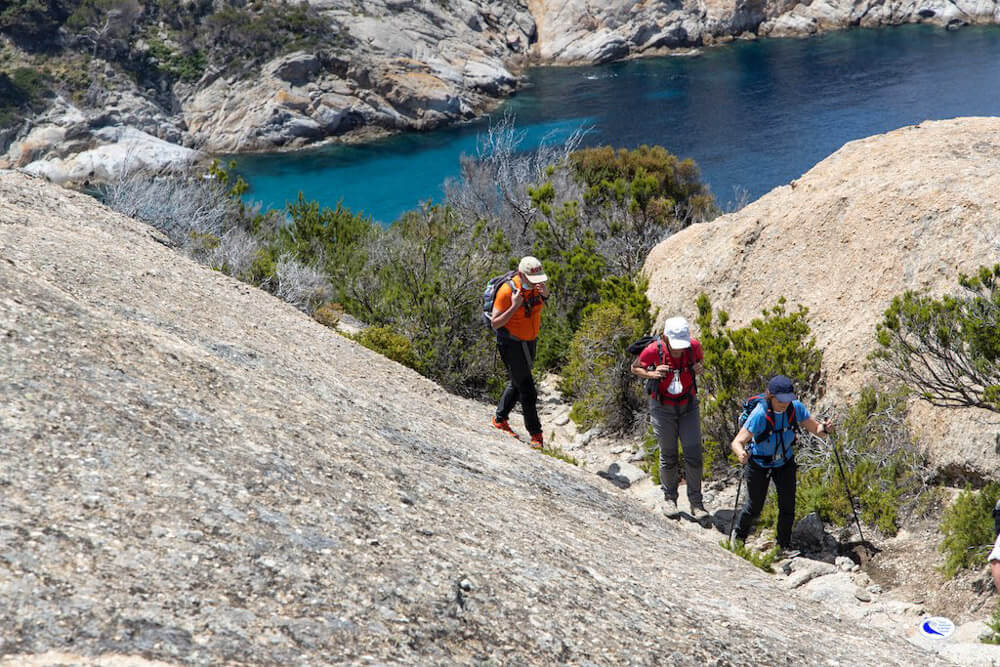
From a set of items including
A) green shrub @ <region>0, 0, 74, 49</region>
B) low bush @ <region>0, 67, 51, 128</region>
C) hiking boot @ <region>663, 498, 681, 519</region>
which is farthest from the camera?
green shrub @ <region>0, 0, 74, 49</region>

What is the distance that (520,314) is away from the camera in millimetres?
7770

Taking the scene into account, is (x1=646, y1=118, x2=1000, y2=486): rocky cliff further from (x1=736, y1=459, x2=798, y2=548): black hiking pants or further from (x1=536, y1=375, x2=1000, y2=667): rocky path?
(x1=736, y1=459, x2=798, y2=548): black hiking pants

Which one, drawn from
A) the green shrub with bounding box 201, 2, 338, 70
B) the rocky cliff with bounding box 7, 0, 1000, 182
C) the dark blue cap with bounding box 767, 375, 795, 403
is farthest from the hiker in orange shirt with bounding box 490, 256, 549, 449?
the green shrub with bounding box 201, 2, 338, 70

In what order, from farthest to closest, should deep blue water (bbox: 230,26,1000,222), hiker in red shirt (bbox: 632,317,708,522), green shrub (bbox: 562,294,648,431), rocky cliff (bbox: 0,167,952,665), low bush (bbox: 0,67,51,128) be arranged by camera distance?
1. low bush (bbox: 0,67,51,128)
2. deep blue water (bbox: 230,26,1000,222)
3. green shrub (bbox: 562,294,648,431)
4. hiker in red shirt (bbox: 632,317,708,522)
5. rocky cliff (bbox: 0,167,952,665)

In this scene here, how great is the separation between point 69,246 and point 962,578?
26.8ft

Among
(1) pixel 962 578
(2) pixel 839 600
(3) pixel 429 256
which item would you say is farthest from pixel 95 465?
(3) pixel 429 256

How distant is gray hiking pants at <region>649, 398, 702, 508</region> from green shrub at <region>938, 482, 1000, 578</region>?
1996 millimetres

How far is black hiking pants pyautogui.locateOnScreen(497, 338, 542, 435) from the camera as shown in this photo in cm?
784

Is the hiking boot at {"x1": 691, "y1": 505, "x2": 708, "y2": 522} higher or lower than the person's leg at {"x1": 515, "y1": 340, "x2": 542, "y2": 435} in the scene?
lower

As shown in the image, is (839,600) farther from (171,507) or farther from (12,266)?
(12,266)

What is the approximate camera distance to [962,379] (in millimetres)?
7203

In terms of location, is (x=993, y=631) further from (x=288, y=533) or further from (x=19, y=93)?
(x=19, y=93)

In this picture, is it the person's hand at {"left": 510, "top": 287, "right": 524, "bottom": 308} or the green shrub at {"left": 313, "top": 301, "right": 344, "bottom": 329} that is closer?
the person's hand at {"left": 510, "top": 287, "right": 524, "bottom": 308}

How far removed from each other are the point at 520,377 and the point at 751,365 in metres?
2.38
